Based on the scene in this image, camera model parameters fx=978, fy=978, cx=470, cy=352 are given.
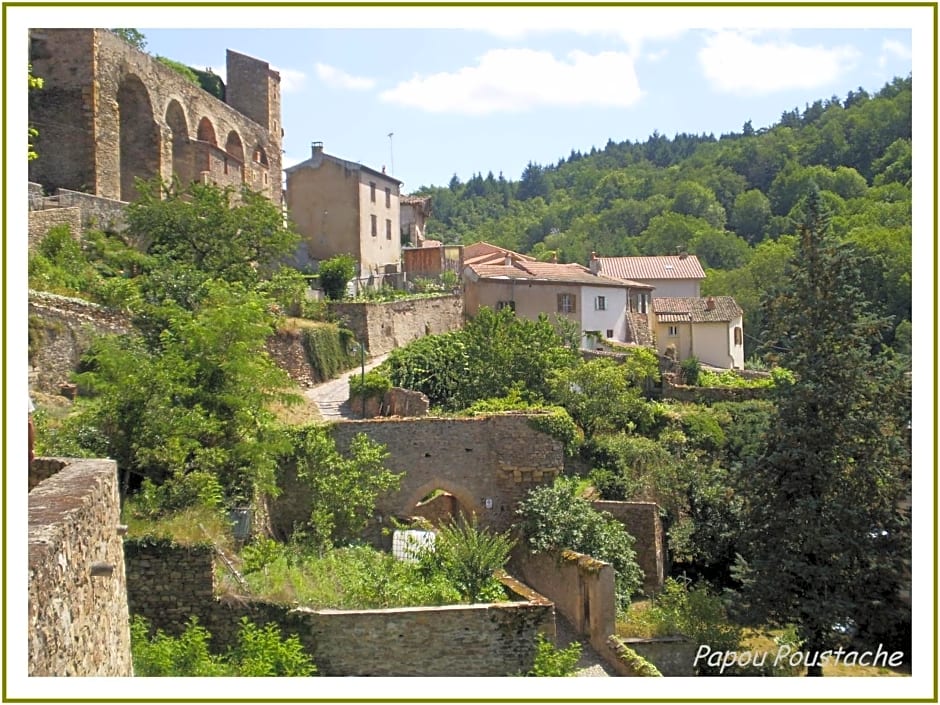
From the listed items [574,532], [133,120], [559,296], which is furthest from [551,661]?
[133,120]

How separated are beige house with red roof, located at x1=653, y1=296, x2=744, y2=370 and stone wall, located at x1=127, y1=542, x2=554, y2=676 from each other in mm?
30041

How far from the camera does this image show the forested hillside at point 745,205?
236ft

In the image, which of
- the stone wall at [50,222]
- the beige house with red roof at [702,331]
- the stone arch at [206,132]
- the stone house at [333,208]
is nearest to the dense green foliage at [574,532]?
the stone wall at [50,222]

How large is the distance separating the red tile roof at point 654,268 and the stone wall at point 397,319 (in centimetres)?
1798

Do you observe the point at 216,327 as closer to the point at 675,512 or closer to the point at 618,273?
the point at 675,512

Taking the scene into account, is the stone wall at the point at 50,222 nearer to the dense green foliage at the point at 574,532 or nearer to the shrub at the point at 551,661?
the dense green foliage at the point at 574,532

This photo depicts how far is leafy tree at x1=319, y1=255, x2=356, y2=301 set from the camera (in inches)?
1302

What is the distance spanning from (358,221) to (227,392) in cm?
2328

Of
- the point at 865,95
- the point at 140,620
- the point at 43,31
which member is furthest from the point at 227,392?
the point at 865,95

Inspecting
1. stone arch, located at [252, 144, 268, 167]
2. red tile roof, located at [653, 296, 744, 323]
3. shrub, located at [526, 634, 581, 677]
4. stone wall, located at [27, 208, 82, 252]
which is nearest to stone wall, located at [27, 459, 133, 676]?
shrub, located at [526, 634, 581, 677]

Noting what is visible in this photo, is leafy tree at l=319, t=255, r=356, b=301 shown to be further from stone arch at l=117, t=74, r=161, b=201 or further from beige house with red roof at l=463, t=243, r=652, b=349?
stone arch at l=117, t=74, r=161, b=201

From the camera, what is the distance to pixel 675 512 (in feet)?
79.2

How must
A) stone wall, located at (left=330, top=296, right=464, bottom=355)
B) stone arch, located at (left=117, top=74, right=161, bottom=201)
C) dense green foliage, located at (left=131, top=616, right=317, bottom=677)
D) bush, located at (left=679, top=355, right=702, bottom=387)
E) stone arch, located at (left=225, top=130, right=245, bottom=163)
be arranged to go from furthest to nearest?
stone arch, located at (left=225, top=130, right=245, bottom=163), stone arch, located at (left=117, top=74, right=161, bottom=201), bush, located at (left=679, top=355, right=702, bottom=387), stone wall, located at (left=330, top=296, right=464, bottom=355), dense green foliage, located at (left=131, top=616, right=317, bottom=677)

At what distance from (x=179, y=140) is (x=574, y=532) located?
89.9ft
